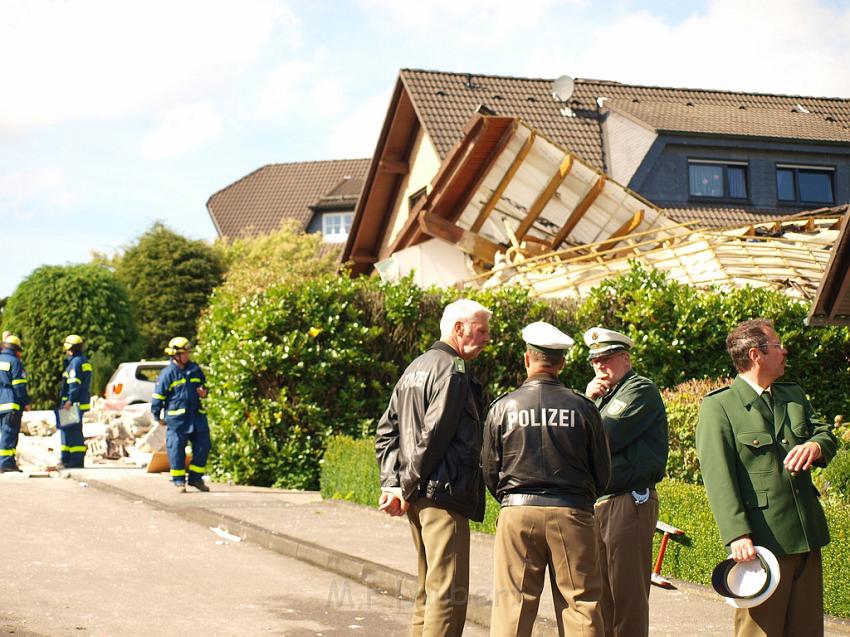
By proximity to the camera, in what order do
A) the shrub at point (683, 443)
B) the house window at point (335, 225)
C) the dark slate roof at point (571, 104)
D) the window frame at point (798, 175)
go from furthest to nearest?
1. the house window at point (335, 225)
2. the window frame at point (798, 175)
3. the dark slate roof at point (571, 104)
4. the shrub at point (683, 443)

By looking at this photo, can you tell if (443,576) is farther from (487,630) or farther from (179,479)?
(179,479)

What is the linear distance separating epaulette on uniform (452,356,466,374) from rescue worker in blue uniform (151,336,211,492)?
9.10 metres

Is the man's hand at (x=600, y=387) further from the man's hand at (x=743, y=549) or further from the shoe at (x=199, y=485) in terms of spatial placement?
the shoe at (x=199, y=485)

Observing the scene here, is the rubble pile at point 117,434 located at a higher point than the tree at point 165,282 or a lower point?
lower

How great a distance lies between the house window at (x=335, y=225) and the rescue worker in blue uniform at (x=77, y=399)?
3467cm

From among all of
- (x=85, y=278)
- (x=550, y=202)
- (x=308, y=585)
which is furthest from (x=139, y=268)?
(x=308, y=585)

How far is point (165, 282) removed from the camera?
37.7m

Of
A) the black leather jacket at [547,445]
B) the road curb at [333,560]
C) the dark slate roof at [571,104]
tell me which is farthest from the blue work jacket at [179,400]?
the dark slate roof at [571,104]

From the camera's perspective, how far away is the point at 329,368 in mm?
14828

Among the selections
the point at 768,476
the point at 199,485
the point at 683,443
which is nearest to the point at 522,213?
the point at 199,485

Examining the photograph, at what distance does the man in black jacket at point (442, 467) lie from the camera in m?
5.88

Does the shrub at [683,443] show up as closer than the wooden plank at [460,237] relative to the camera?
Yes

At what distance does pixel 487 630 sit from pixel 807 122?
89.8ft

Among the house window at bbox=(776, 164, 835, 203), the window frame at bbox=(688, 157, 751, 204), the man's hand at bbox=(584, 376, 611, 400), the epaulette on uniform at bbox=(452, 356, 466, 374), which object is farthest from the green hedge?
→ the house window at bbox=(776, 164, 835, 203)
